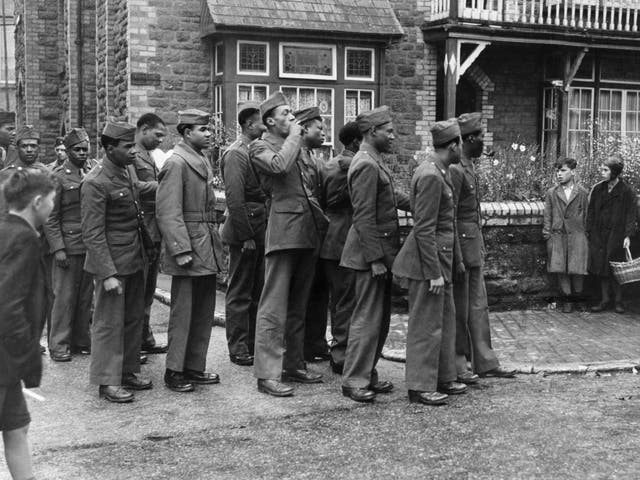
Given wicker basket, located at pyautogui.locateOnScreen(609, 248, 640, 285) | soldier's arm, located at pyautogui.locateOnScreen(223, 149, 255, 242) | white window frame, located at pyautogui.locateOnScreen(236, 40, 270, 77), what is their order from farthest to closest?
white window frame, located at pyautogui.locateOnScreen(236, 40, 270, 77)
wicker basket, located at pyautogui.locateOnScreen(609, 248, 640, 285)
soldier's arm, located at pyautogui.locateOnScreen(223, 149, 255, 242)

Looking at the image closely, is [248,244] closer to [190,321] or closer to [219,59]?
[190,321]

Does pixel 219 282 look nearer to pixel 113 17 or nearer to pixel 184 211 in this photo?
pixel 184 211

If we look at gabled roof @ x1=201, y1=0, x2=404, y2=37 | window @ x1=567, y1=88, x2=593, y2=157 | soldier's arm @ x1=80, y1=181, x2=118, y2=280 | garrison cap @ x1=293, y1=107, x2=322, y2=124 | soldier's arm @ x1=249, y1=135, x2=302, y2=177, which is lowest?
soldier's arm @ x1=80, y1=181, x2=118, y2=280

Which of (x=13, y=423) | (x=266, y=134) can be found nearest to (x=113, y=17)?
(x=266, y=134)

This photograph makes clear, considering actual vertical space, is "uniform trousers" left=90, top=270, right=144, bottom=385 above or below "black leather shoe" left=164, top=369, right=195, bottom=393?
above

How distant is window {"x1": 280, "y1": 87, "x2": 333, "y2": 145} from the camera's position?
57.6 ft

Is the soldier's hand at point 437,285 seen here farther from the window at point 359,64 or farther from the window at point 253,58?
the window at point 359,64

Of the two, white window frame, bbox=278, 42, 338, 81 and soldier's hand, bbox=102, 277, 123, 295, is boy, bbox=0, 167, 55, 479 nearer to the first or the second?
soldier's hand, bbox=102, 277, 123, 295

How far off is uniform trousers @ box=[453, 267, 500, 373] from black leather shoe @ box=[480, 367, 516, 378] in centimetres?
6

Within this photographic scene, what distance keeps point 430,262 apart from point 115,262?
2.42 metres

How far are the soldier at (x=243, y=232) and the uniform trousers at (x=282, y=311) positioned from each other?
737 millimetres

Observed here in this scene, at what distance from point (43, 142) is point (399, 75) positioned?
11011 mm

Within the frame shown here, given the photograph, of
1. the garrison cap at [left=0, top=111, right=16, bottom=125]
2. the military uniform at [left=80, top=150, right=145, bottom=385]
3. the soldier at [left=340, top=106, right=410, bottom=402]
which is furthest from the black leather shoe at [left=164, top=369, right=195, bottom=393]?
the garrison cap at [left=0, top=111, right=16, bottom=125]

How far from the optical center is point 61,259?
899 cm
